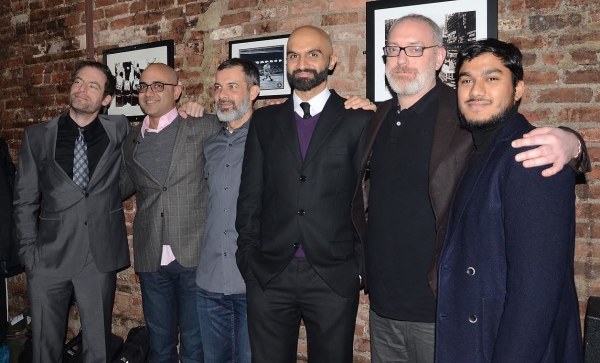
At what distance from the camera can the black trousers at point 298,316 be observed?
2.13 meters

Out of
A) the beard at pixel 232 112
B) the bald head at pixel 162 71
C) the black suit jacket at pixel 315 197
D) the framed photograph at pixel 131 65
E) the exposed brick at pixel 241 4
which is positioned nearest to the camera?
the black suit jacket at pixel 315 197

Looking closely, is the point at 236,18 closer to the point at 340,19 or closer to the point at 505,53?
the point at 340,19

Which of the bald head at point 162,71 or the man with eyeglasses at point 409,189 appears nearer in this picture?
the man with eyeglasses at point 409,189

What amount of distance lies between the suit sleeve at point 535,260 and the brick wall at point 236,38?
1.13 m

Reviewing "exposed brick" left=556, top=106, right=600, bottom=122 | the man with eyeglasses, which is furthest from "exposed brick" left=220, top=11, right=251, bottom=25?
"exposed brick" left=556, top=106, right=600, bottom=122

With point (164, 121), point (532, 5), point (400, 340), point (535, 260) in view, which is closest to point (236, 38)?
point (164, 121)

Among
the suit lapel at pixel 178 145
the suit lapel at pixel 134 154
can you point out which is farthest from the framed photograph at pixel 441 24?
the suit lapel at pixel 134 154

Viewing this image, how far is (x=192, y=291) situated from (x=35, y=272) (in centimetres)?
97

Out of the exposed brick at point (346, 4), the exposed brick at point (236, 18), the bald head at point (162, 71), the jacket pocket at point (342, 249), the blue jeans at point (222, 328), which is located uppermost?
the exposed brick at point (236, 18)

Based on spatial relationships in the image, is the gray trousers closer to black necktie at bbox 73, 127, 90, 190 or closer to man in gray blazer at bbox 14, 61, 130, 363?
man in gray blazer at bbox 14, 61, 130, 363

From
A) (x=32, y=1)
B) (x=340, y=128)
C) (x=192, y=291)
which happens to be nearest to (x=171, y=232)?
(x=192, y=291)

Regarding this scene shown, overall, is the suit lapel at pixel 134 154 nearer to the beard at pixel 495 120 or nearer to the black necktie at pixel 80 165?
the black necktie at pixel 80 165

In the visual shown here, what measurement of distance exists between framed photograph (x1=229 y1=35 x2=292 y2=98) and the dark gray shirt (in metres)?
0.57

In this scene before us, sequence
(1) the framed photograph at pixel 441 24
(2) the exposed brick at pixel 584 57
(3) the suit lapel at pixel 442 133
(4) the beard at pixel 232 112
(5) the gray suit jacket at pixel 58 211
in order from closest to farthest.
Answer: (3) the suit lapel at pixel 442 133 → (2) the exposed brick at pixel 584 57 → (1) the framed photograph at pixel 441 24 → (4) the beard at pixel 232 112 → (5) the gray suit jacket at pixel 58 211
